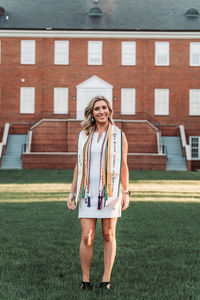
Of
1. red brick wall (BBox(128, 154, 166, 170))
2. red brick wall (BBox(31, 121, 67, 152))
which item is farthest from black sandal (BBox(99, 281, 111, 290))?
red brick wall (BBox(31, 121, 67, 152))

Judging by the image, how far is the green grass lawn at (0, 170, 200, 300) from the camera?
5441 millimetres

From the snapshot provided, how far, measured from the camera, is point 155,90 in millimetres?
37438

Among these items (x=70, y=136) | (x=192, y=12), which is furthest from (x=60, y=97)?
(x=192, y=12)

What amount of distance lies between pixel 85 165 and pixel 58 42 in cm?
3307

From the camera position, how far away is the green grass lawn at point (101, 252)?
5441 millimetres

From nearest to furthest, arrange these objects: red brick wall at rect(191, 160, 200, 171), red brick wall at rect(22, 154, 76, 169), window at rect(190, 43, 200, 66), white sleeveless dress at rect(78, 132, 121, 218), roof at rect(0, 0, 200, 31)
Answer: white sleeveless dress at rect(78, 132, 121, 218)
red brick wall at rect(22, 154, 76, 169)
red brick wall at rect(191, 160, 200, 171)
roof at rect(0, 0, 200, 31)
window at rect(190, 43, 200, 66)

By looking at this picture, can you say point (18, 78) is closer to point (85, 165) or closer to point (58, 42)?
point (58, 42)

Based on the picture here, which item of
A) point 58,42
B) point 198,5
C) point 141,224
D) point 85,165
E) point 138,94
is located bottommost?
point 141,224

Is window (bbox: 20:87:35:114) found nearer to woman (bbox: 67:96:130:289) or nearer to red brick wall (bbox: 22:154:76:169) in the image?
red brick wall (bbox: 22:154:76:169)

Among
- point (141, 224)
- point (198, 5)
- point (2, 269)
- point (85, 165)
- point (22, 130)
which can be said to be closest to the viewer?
point (85, 165)

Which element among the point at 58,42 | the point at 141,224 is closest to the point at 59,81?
the point at 58,42

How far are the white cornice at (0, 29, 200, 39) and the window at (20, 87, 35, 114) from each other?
3.86 metres

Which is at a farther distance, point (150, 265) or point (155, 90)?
point (155, 90)

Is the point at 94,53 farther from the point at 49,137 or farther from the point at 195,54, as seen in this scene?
the point at 49,137
